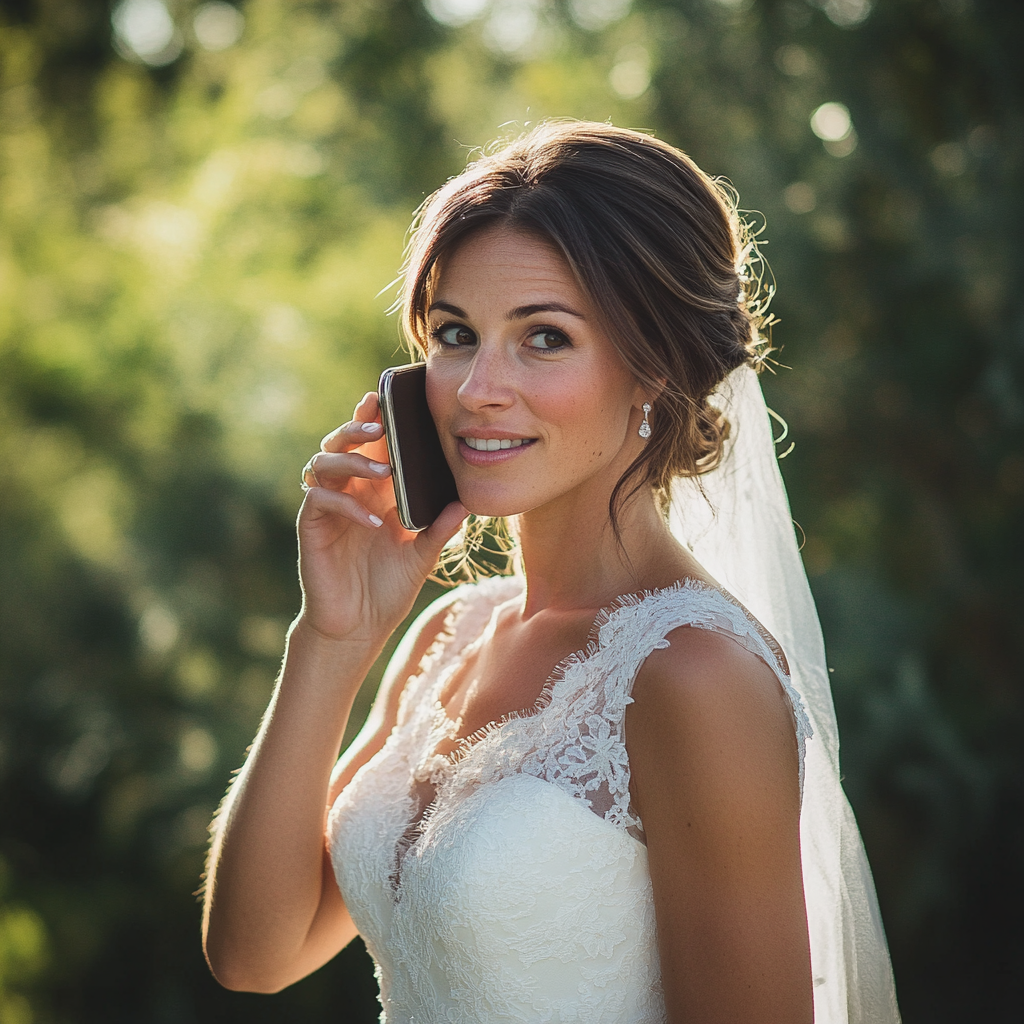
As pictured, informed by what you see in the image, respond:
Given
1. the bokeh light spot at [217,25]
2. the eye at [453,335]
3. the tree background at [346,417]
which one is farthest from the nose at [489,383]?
the bokeh light spot at [217,25]

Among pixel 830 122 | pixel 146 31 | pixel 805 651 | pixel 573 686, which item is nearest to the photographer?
pixel 573 686

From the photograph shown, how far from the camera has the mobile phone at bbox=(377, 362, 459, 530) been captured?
1.77 metres

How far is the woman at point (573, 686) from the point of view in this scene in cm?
139

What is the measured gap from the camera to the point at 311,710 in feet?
5.98

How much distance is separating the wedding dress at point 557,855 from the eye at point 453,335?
21.3 inches

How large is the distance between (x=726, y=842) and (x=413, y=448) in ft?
2.88

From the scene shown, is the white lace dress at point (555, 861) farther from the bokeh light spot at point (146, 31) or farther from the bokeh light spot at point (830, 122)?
the bokeh light spot at point (146, 31)

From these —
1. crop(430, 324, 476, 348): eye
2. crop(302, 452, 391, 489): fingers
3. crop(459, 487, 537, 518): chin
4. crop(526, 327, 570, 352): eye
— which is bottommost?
crop(459, 487, 537, 518): chin

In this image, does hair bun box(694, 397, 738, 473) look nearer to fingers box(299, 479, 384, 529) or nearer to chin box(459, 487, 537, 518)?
chin box(459, 487, 537, 518)

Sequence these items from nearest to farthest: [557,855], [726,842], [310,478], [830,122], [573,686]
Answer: [726,842]
[557,855]
[573,686]
[310,478]
[830,122]

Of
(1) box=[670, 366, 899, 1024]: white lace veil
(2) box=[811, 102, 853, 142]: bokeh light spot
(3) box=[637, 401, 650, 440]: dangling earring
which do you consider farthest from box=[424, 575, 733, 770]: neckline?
(2) box=[811, 102, 853, 142]: bokeh light spot

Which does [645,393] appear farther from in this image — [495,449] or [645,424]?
[495,449]

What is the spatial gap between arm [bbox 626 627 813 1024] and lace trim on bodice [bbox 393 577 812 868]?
6cm

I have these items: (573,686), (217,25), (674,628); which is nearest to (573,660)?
(573,686)
